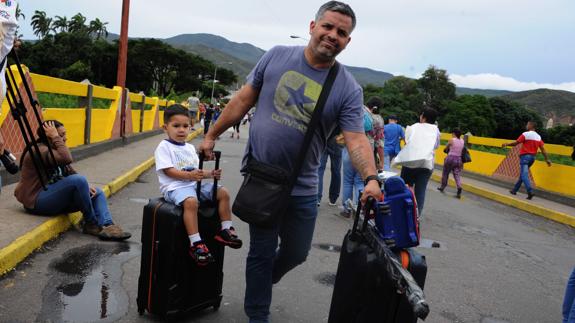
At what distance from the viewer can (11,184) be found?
6465 millimetres

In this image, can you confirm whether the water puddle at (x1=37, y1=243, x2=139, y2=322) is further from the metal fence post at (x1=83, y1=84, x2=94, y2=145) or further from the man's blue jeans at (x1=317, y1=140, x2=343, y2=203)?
the metal fence post at (x1=83, y1=84, x2=94, y2=145)

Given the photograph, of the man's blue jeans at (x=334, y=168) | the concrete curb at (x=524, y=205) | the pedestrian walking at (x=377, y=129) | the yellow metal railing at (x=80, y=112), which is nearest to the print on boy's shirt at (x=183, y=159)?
the yellow metal railing at (x=80, y=112)

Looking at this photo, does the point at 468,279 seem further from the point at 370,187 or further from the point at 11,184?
the point at 11,184

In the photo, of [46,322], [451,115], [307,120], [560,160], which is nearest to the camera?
[307,120]

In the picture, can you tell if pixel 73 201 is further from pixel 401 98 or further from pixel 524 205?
pixel 401 98

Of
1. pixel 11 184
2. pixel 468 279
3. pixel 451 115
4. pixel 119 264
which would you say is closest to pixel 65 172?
pixel 119 264

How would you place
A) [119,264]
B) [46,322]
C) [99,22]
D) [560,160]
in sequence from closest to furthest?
[46,322] → [119,264] → [560,160] → [99,22]

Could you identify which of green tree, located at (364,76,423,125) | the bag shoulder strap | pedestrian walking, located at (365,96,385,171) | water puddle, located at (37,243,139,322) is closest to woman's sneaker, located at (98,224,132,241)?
water puddle, located at (37,243,139,322)

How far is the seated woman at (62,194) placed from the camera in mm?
4793

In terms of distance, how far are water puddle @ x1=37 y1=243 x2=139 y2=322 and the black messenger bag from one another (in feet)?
4.06

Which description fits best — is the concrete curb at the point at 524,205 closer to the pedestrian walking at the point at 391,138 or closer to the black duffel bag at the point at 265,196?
the pedestrian walking at the point at 391,138

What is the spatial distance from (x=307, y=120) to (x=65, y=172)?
3.07m

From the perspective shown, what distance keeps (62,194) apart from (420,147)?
14.7ft

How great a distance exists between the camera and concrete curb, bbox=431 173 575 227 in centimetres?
1037
